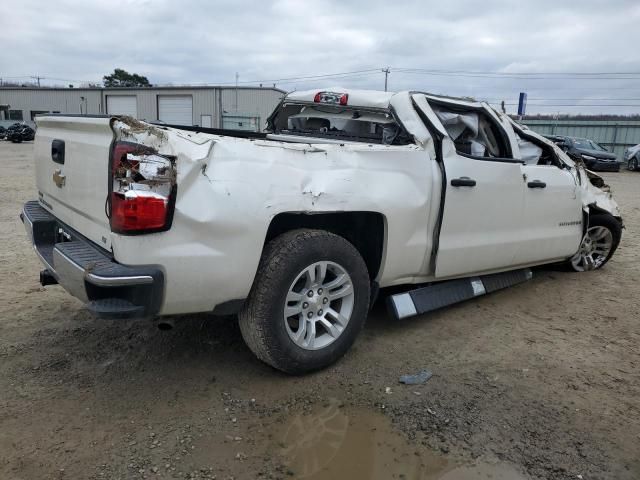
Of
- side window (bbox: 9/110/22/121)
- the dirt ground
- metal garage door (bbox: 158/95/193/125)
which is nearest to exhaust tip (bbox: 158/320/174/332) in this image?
the dirt ground

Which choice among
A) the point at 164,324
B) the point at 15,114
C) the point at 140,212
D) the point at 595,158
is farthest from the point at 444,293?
the point at 15,114

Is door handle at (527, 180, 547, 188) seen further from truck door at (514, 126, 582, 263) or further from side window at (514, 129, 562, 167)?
side window at (514, 129, 562, 167)

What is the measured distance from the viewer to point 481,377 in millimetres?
3475

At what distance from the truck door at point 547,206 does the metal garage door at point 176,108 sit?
44438 mm

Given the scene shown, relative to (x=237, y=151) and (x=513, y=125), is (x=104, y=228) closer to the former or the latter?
(x=237, y=151)

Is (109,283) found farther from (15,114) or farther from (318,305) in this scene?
A: (15,114)

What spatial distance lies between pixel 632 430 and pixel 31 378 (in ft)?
11.4

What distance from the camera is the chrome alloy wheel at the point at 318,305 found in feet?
10.6

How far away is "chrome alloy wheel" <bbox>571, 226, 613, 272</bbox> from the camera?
5.77 metres

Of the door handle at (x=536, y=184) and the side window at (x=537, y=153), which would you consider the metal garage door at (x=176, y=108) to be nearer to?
the side window at (x=537, y=153)

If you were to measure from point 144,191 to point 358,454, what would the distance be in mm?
1660

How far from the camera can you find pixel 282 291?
307cm

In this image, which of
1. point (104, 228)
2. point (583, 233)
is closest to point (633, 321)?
point (583, 233)

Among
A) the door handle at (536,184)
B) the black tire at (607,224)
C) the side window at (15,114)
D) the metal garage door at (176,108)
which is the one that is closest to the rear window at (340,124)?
the door handle at (536,184)
